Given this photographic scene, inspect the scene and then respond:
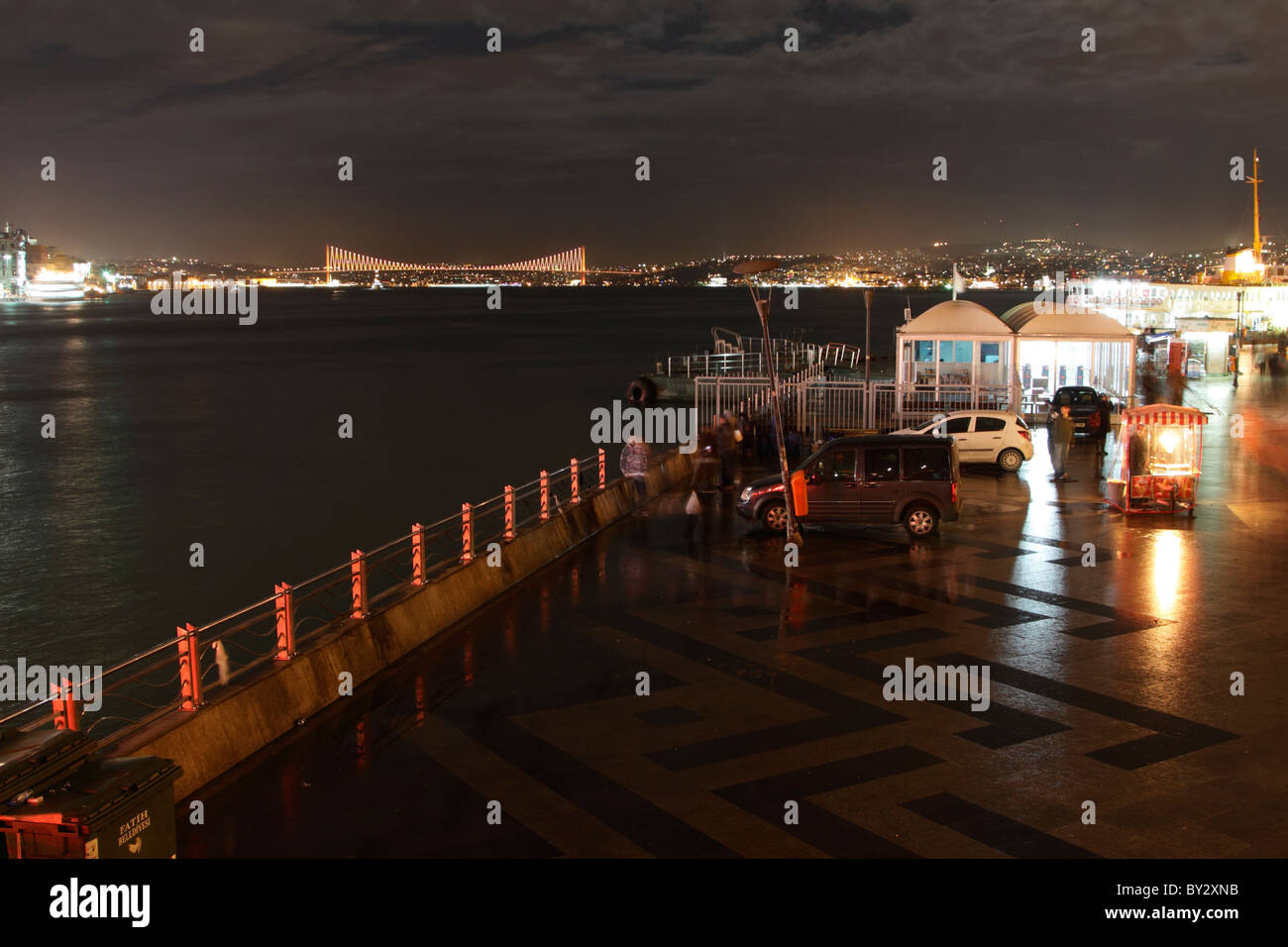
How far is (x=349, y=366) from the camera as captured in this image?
93438mm

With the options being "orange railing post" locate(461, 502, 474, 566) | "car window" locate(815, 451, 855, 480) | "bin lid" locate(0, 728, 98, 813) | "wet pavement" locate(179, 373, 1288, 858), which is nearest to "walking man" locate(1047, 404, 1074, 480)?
"wet pavement" locate(179, 373, 1288, 858)

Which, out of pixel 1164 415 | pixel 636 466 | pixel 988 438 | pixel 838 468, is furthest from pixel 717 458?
pixel 1164 415

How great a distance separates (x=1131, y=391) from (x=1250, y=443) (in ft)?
17.6

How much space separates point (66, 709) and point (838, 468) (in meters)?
12.4

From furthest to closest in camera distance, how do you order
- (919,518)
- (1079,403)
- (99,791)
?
(1079,403)
(919,518)
(99,791)

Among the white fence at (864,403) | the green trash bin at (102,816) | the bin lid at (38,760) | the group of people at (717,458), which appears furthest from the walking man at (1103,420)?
the bin lid at (38,760)

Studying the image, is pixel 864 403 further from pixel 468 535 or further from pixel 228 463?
pixel 228 463

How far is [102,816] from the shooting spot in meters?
5.43

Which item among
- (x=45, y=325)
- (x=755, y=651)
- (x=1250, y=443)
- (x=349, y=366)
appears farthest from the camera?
(x=45, y=325)

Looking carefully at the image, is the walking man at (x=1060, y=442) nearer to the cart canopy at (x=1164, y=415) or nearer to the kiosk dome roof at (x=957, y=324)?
the cart canopy at (x=1164, y=415)

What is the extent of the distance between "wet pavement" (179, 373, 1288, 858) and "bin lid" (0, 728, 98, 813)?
186 centimetres

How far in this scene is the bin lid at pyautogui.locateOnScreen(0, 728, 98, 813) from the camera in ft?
17.7

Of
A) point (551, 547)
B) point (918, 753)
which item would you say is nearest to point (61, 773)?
point (918, 753)
